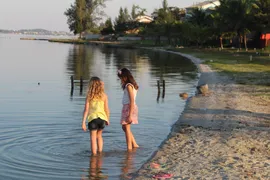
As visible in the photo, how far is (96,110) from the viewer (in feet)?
34.9

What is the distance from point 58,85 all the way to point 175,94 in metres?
9.01

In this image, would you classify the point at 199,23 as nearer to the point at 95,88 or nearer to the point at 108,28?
the point at 108,28

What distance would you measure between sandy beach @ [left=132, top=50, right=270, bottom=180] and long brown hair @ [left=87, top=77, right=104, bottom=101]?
174 centimetres

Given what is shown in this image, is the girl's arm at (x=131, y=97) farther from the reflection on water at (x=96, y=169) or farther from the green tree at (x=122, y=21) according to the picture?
the green tree at (x=122, y=21)

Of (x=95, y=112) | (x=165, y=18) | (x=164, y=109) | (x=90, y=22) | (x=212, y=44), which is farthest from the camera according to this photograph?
(x=90, y=22)

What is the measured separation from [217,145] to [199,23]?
7882 cm

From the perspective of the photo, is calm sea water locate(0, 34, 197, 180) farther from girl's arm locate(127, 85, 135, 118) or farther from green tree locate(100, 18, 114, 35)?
green tree locate(100, 18, 114, 35)

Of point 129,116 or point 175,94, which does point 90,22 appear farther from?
point 129,116

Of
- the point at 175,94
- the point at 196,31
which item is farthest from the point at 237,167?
the point at 196,31

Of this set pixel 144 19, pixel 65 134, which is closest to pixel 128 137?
pixel 65 134

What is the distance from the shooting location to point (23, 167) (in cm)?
1116

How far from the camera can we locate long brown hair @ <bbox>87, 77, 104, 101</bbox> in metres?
10.4

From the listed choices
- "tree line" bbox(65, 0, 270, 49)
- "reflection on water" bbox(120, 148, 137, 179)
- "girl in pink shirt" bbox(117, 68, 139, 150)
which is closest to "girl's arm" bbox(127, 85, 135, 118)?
"girl in pink shirt" bbox(117, 68, 139, 150)

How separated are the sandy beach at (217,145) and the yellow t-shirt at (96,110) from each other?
139 centimetres
